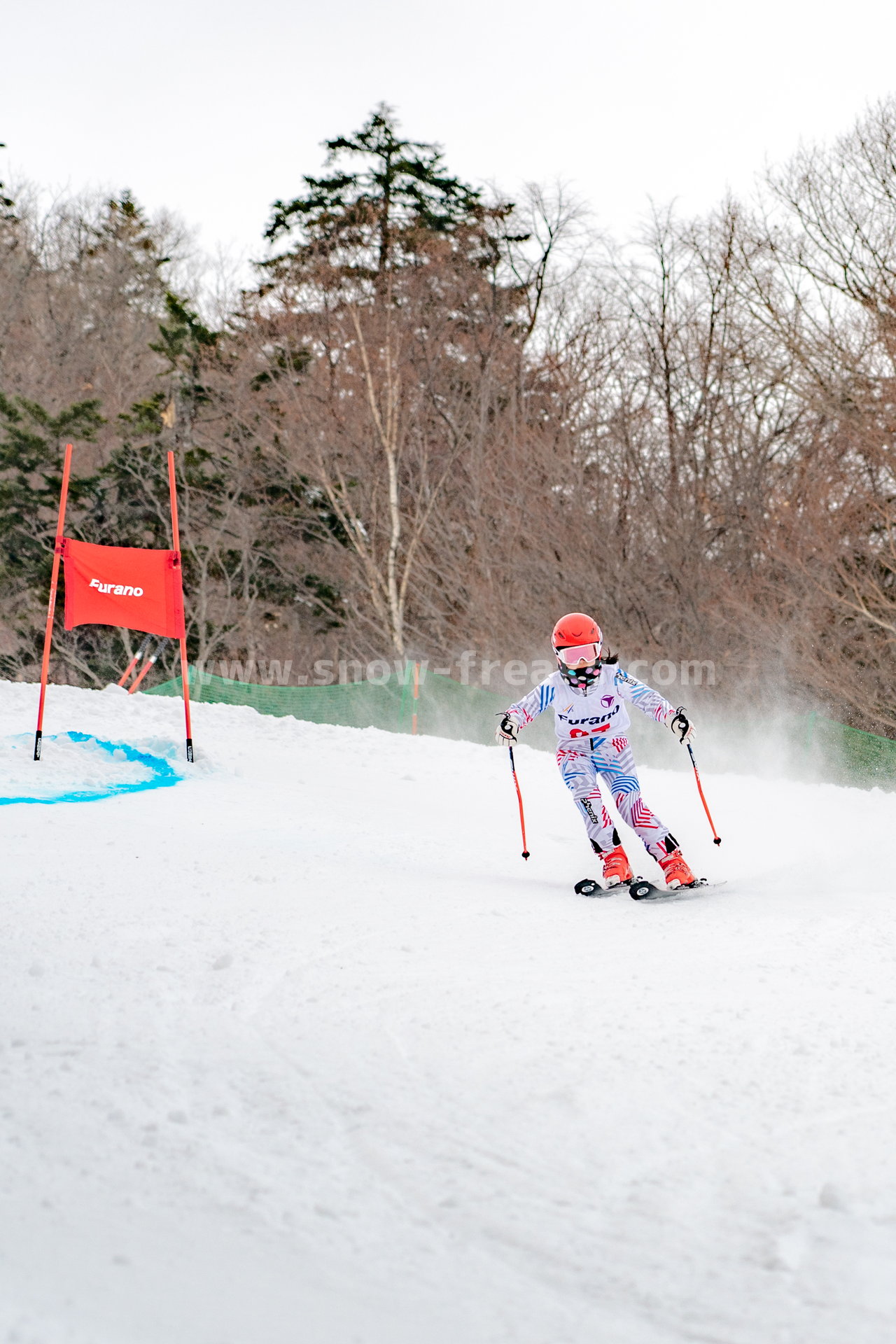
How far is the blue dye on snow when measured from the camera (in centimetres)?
804

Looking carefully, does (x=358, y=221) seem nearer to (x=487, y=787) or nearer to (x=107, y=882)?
(x=487, y=787)

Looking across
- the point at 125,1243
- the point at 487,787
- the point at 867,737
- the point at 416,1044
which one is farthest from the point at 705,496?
the point at 125,1243

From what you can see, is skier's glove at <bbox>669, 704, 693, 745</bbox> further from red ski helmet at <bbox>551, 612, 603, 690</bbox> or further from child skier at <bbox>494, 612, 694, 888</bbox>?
red ski helmet at <bbox>551, 612, 603, 690</bbox>

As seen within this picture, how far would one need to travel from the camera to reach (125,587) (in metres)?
9.72

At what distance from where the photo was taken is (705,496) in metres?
20.3

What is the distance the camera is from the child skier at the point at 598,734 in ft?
20.6

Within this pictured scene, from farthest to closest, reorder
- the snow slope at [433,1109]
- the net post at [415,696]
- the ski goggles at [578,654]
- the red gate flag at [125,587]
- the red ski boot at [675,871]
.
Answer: the net post at [415,696]
the red gate flag at [125,587]
the ski goggles at [578,654]
the red ski boot at [675,871]
the snow slope at [433,1109]

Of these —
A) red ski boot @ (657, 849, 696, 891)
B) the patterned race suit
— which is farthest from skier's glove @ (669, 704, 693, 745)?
red ski boot @ (657, 849, 696, 891)

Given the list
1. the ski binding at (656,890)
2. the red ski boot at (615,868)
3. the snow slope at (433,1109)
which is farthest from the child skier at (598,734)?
the snow slope at (433,1109)

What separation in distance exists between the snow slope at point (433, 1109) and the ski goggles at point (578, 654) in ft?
4.24

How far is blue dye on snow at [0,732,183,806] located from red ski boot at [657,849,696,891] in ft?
13.7

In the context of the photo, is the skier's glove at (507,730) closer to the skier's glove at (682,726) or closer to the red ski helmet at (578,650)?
the red ski helmet at (578,650)

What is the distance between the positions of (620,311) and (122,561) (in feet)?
50.4

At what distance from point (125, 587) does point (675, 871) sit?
225 inches
